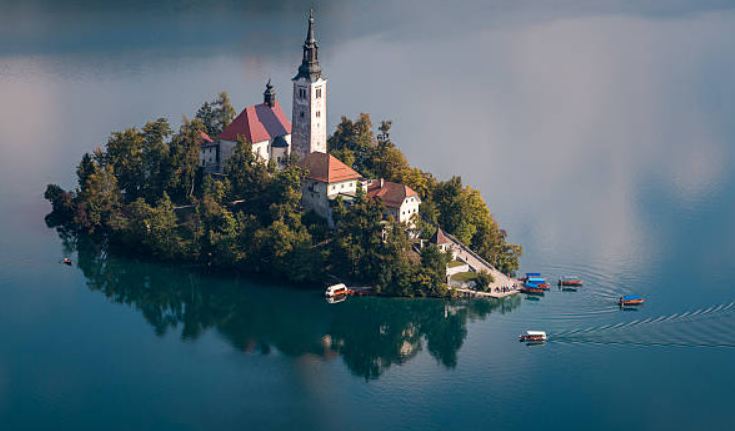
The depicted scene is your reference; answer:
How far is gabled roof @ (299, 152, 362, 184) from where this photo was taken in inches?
3110

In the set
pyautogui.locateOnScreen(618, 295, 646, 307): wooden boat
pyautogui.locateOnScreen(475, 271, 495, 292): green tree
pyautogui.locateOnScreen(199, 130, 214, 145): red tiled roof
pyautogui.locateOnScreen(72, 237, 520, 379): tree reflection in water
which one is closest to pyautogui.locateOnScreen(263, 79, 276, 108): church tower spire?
pyautogui.locateOnScreen(199, 130, 214, 145): red tiled roof

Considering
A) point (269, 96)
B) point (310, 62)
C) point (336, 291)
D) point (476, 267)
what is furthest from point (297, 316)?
point (269, 96)

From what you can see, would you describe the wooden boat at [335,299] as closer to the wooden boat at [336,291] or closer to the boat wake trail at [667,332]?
the wooden boat at [336,291]

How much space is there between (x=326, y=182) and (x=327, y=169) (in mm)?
1103

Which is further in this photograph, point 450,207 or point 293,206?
point 450,207

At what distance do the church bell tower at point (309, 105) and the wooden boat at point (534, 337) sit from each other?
2209 centimetres

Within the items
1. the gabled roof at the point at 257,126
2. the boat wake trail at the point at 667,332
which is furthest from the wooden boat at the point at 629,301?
the gabled roof at the point at 257,126

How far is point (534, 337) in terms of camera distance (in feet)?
226

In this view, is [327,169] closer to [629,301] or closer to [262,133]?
[262,133]

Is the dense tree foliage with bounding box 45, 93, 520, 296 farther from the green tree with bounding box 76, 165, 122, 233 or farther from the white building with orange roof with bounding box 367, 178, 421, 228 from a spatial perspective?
the white building with orange roof with bounding box 367, 178, 421, 228

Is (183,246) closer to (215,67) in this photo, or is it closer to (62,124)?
(62,124)

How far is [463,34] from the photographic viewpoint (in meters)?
148

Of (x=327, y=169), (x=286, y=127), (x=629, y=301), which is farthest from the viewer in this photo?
(x=286, y=127)

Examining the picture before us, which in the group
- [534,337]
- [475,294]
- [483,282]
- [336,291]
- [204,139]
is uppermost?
[204,139]
